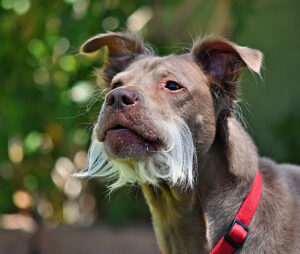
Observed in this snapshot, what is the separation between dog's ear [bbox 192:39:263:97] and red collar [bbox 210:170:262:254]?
0.64m

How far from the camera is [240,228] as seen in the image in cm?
317

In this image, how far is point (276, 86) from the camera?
6336mm

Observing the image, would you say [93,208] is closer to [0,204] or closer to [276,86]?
[0,204]

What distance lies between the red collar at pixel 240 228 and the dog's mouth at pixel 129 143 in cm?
64

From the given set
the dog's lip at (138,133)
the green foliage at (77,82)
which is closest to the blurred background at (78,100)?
the green foliage at (77,82)

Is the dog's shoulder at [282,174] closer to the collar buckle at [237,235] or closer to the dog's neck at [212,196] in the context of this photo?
the dog's neck at [212,196]

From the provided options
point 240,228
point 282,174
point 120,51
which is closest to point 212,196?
point 240,228

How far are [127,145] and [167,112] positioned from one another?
0.31 metres

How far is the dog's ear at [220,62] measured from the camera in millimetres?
3428

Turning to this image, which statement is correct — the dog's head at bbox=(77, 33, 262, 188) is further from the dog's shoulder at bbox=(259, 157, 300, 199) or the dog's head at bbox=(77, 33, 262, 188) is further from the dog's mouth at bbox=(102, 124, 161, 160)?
the dog's shoulder at bbox=(259, 157, 300, 199)

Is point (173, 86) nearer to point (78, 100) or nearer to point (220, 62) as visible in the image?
point (220, 62)

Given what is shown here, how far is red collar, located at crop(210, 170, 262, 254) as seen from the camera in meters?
3.16

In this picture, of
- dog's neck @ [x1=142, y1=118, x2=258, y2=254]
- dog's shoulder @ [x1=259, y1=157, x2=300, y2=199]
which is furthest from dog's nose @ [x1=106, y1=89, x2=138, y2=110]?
dog's shoulder @ [x1=259, y1=157, x2=300, y2=199]

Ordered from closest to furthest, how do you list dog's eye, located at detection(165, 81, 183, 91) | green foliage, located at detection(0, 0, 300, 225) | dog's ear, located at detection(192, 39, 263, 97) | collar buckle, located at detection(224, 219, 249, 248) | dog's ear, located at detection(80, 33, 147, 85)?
collar buckle, located at detection(224, 219, 249, 248)
dog's eye, located at detection(165, 81, 183, 91)
dog's ear, located at detection(192, 39, 263, 97)
dog's ear, located at detection(80, 33, 147, 85)
green foliage, located at detection(0, 0, 300, 225)
